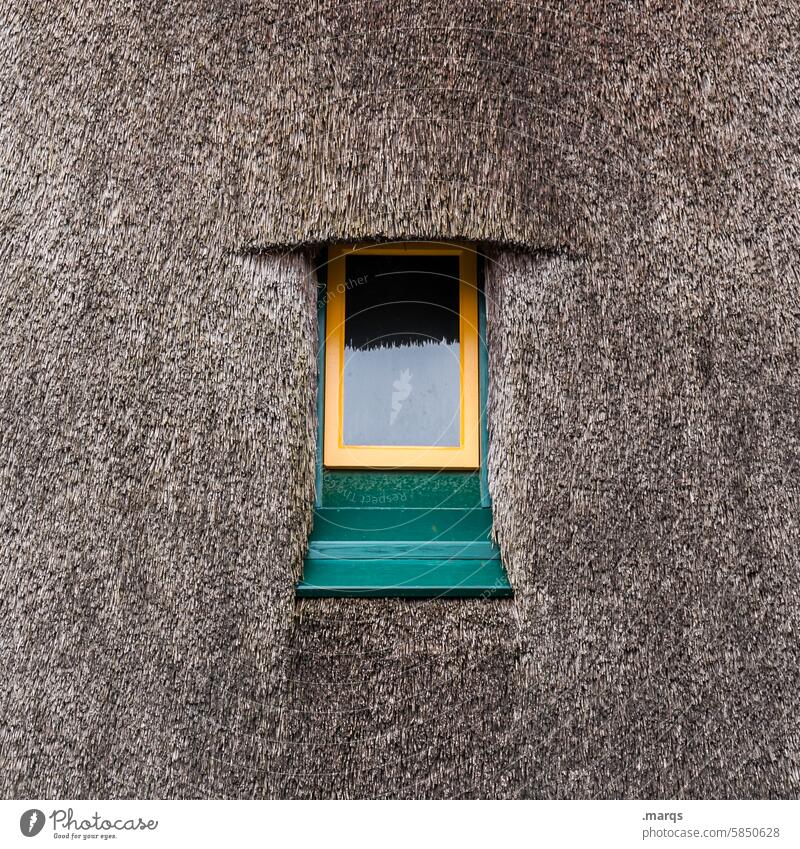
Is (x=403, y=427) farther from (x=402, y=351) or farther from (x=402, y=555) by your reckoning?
(x=402, y=555)

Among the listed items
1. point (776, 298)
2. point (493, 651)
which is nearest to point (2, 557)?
point (493, 651)

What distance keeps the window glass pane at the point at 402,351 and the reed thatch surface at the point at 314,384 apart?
0.62 ft

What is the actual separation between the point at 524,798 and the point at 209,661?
985mm

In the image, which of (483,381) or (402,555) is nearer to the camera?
(402,555)

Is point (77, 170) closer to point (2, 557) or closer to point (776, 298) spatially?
point (2, 557)

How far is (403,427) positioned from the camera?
2445mm
